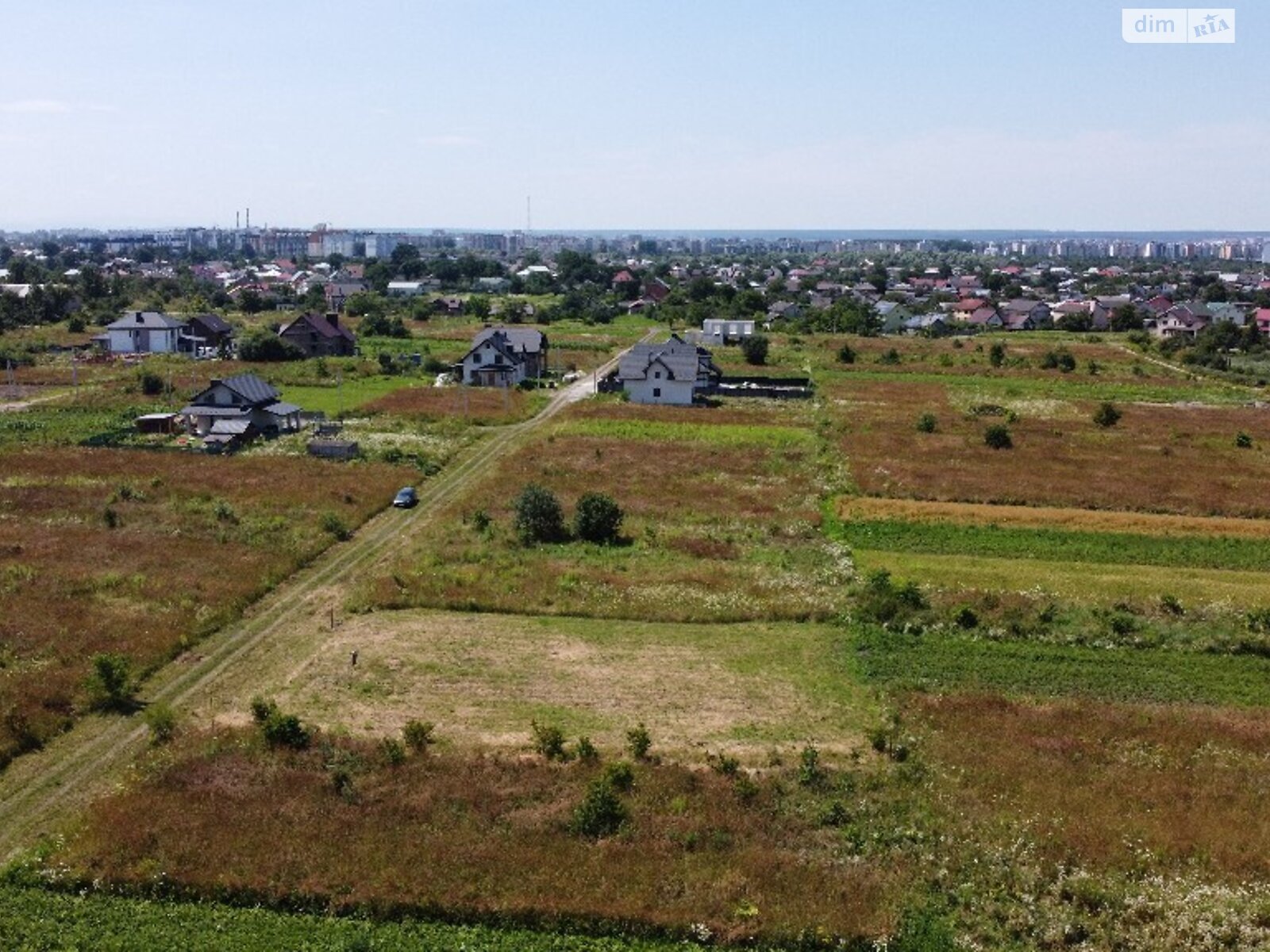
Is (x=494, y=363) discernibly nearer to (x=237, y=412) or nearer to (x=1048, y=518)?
(x=237, y=412)

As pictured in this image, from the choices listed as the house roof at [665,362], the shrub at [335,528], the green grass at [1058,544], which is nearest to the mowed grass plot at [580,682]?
the shrub at [335,528]

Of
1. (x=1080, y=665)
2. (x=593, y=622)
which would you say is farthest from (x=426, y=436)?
(x=1080, y=665)

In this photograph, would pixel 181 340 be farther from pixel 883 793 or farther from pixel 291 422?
pixel 883 793

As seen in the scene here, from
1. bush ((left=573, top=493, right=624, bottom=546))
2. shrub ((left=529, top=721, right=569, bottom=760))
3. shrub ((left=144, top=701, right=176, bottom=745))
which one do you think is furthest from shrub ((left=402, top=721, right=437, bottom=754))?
bush ((left=573, top=493, right=624, bottom=546))

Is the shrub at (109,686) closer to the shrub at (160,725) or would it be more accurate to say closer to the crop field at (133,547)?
the crop field at (133,547)

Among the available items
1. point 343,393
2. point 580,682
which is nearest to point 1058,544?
point 580,682

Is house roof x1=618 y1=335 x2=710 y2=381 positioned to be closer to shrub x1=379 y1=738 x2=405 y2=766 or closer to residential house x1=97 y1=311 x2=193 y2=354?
residential house x1=97 y1=311 x2=193 y2=354

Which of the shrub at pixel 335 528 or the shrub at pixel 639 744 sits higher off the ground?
the shrub at pixel 335 528
